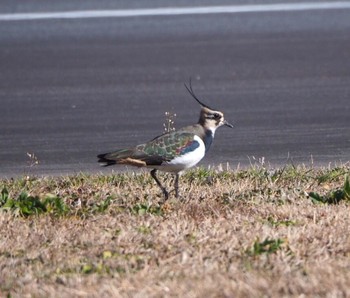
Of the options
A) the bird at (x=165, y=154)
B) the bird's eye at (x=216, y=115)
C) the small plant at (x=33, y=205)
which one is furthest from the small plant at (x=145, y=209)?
the bird's eye at (x=216, y=115)

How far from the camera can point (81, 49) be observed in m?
13.6

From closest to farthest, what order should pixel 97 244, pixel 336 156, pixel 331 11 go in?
pixel 97 244 → pixel 336 156 → pixel 331 11

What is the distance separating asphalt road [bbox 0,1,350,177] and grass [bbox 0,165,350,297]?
1323 mm

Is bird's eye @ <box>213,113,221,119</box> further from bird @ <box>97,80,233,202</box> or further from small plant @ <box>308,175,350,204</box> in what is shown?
small plant @ <box>308,175,350,204</box>

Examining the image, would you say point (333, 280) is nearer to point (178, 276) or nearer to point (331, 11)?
point (178, 276)

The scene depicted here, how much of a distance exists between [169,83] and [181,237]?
6.05m

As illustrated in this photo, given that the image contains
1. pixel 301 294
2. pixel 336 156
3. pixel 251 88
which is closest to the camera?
pixel 301 294

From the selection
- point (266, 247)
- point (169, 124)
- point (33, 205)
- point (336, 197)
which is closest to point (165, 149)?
point (33, 205)

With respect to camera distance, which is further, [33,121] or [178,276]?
[33,121]

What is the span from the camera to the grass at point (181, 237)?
5.45 metres

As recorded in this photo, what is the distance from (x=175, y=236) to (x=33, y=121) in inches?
192

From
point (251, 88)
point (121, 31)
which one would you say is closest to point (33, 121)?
point (251, 88)

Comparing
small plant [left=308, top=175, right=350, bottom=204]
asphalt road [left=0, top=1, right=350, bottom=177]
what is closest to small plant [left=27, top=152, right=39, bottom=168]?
asphalt road [left=0, top=1, right=350, bottom=177]

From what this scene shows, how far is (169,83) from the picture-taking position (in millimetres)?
12203
